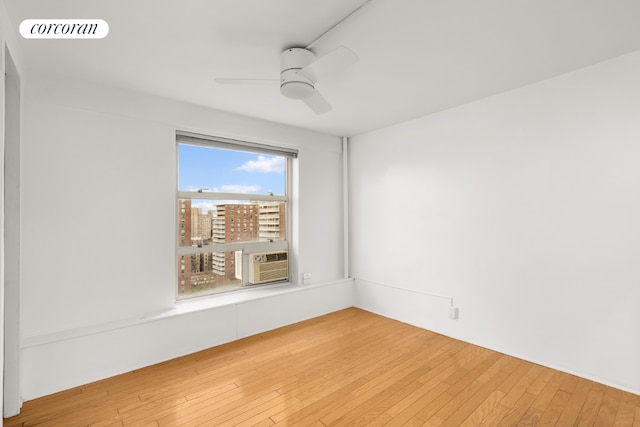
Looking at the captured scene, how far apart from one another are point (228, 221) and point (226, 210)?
134mm

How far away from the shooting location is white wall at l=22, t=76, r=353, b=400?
2.37 m

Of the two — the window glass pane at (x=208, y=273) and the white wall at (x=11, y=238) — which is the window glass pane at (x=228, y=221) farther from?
the white wall at (x=11, y=238)

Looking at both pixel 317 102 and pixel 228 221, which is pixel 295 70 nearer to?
pixel 317 102

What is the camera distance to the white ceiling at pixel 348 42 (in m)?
1.70

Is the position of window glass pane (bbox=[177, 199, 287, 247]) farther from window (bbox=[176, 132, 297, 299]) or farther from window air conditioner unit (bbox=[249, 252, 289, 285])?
window air conditioner unit (bbox=[249, 252, 289, 285])

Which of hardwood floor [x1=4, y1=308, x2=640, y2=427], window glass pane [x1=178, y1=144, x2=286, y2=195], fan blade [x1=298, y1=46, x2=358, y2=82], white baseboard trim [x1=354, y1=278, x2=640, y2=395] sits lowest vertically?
hardwood floor [x1=4, y1=308, x2=640, y2=427]

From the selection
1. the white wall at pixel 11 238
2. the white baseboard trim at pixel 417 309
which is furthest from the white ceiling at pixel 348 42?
the white baseboard trim at pixel 417 309

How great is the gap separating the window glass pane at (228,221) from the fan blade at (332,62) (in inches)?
80.8

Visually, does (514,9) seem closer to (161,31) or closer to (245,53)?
(245,53)

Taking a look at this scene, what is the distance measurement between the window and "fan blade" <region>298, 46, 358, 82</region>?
183cm

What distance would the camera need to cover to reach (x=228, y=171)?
11.8ft

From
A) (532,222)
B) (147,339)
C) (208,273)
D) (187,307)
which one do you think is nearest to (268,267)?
(208,273)

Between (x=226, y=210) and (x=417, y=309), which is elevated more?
(x=226, y=210)

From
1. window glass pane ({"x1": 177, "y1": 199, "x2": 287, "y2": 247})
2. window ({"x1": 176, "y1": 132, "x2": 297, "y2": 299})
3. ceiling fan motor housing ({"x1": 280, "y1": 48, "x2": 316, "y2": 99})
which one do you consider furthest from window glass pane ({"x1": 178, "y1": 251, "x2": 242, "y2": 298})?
Answer: ceiling fan motor housing ({"x1": 280, "y1": 48, "x2": 316, "y2": 99})
